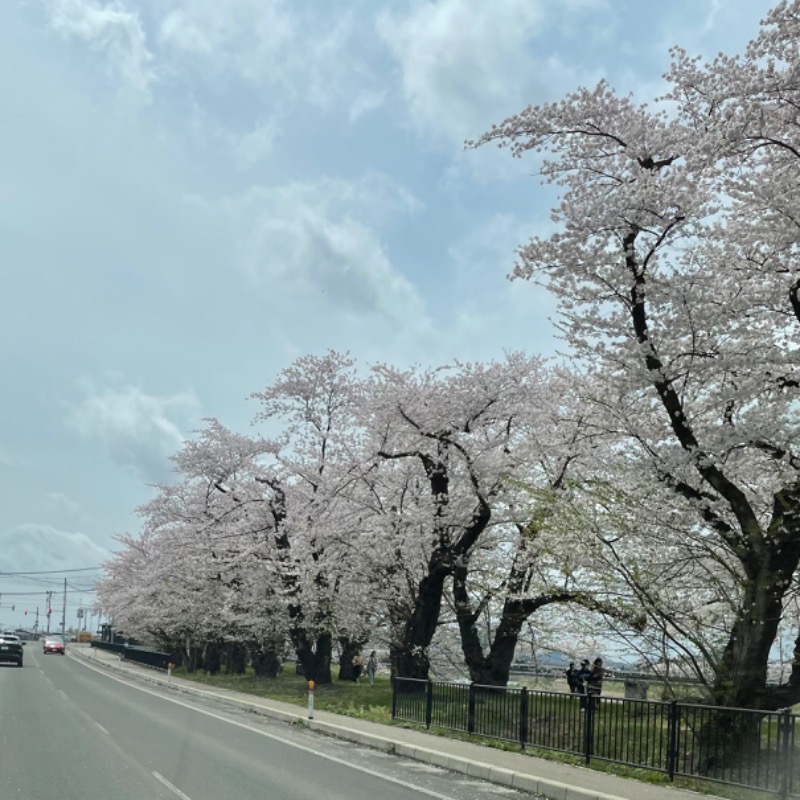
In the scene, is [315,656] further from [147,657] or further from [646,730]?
[147,657]

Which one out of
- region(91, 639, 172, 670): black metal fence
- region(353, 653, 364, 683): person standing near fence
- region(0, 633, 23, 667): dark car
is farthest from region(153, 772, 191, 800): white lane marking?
region(0, 633, 23, 667): dark car

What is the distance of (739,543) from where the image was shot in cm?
1219

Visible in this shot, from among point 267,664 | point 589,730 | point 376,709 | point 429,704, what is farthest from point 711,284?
point 267,664

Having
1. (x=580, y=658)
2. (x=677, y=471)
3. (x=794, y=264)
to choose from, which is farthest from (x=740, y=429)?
(x=580, y=658)

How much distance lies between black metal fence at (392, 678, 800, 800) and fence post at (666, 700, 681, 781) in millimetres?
13

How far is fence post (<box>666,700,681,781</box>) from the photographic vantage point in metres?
11.3

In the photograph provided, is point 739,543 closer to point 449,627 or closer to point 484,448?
point 484,448

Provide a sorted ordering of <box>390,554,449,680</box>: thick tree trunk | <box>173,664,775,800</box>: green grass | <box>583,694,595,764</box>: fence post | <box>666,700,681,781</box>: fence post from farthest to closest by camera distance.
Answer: <box>390,554,449,680</box>: thick tree trunk
<box>583,694,595,764</box>: fence post
<box>666,700,681,781</box>: fence post
<box>173,664,775,800</box>: green grass

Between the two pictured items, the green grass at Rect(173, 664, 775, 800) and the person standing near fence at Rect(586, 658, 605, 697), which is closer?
the green grass at Rect(173, 664, 775, 800)

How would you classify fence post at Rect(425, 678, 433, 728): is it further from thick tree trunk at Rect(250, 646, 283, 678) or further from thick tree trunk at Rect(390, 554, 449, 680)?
thick tree trunk at Rect(250, 646, 283, 678)

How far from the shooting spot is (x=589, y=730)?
505 inches

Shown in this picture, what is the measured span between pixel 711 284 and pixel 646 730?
245 inches

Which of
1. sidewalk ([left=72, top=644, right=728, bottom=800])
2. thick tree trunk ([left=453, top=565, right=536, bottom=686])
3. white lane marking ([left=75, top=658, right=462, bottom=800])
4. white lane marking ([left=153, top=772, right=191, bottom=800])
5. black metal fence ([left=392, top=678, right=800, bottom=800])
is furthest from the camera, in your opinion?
thick tree trunk ([left=453, top=565, right=536, bottom=686])

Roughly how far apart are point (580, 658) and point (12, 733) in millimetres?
15088
